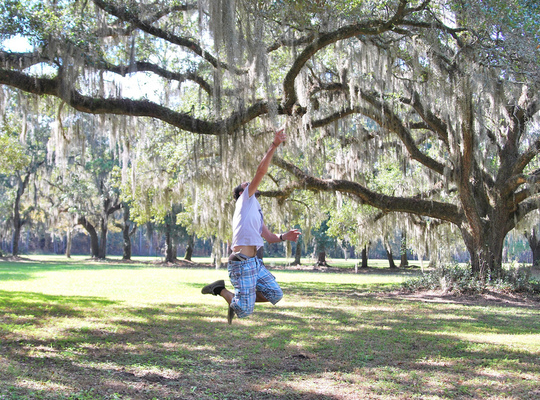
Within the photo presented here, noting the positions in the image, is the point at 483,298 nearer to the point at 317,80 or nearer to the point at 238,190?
A: the point at 317,80

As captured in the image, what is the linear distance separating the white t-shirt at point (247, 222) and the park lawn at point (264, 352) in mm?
1210

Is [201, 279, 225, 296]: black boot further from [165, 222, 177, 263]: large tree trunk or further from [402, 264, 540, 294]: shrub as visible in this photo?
[165, 222, 177, 263]: large tree trunk

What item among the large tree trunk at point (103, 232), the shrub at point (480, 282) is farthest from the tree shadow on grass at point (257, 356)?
the large tree trunk at point (103, 232)

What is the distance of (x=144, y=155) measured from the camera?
618 inches

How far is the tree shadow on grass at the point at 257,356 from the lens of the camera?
12.6ft

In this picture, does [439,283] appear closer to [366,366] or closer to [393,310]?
[393,310]

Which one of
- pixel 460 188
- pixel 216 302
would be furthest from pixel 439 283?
pixel 216 302

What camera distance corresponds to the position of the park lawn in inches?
151

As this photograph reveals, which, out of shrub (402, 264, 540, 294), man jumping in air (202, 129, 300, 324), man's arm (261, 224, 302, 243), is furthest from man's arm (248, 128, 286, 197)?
shrub (402, 264, 540, 294)

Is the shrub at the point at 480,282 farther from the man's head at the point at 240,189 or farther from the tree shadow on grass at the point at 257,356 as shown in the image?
the man's head at the point at 240,189

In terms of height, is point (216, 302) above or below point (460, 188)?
below

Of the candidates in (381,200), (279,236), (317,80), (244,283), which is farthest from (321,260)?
(244,283)

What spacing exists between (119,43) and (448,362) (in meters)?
8.54

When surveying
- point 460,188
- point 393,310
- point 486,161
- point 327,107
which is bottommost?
point 393,310
